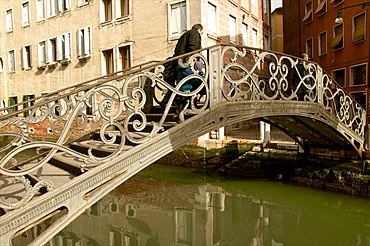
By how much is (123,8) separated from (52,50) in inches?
242

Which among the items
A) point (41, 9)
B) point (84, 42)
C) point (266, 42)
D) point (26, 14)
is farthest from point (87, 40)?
point (266, 42)

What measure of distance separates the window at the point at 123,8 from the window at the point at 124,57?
1647mm

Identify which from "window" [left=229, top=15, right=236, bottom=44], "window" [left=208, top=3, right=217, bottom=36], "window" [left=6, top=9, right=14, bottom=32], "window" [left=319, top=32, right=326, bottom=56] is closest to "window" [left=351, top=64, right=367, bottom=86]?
"window" [left=319, top=32, right=326, bottom=56]

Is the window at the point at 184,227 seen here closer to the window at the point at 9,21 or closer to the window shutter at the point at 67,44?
the window shutter at the point at 67,44

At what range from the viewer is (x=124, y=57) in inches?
633

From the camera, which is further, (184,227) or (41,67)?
(41,67)

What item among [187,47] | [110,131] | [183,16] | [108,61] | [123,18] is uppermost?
[123,18]

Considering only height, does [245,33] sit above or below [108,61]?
above

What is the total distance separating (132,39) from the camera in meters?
15.3

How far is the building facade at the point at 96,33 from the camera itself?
46.1 ft

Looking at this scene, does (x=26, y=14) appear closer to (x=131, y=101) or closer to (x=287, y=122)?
(x=287, y=122)

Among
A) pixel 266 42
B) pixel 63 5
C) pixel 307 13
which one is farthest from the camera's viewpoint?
pixel 307 13

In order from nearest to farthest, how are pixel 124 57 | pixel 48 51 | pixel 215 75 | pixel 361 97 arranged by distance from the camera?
pixel 215 75
pixel 124 57
pixel 361 97
pixel 48 51

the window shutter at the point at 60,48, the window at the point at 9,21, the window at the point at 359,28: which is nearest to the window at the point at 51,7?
the window shutter at the point at 60,48
